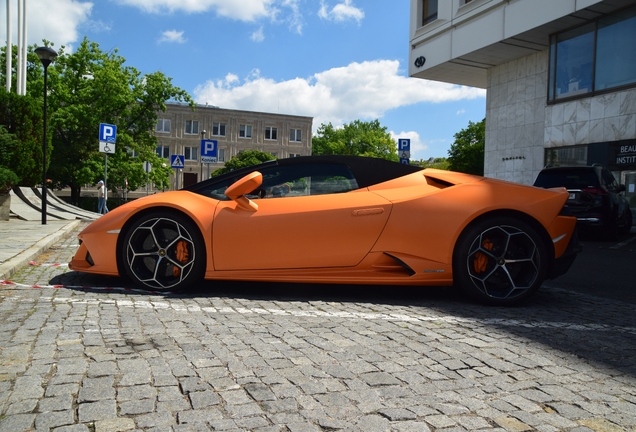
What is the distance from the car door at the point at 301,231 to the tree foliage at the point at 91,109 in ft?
99.1

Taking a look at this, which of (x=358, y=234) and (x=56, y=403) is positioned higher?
(x=358, y=234)

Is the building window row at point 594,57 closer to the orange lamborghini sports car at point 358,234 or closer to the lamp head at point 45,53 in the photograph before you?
the orange lamborghini sports car at point 358,234

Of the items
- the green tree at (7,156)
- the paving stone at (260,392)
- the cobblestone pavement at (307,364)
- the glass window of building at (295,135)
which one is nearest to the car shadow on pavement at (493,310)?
the cobblestone pavement at (307,364)

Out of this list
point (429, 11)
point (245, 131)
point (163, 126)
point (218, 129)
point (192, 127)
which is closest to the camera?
point (429, 11)

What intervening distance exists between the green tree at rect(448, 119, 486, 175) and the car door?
171 ft

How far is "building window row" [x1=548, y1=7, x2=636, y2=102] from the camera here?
16.8m

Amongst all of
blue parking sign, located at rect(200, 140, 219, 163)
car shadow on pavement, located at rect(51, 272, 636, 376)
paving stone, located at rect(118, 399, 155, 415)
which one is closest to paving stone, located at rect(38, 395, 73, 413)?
paving stone, located at rect(118, 399, 155, 415)

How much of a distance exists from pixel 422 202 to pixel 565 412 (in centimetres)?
235

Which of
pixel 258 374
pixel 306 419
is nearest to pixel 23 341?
pixel 258 374

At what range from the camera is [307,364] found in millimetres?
2689

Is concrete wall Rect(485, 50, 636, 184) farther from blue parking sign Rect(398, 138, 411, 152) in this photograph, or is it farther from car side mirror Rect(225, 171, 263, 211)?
car side mirror Rect(225, 171, 263, 211)

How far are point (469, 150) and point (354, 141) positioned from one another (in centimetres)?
2444

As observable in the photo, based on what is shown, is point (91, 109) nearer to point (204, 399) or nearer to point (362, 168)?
point (362, 168)

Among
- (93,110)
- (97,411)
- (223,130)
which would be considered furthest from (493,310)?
(223,130)
